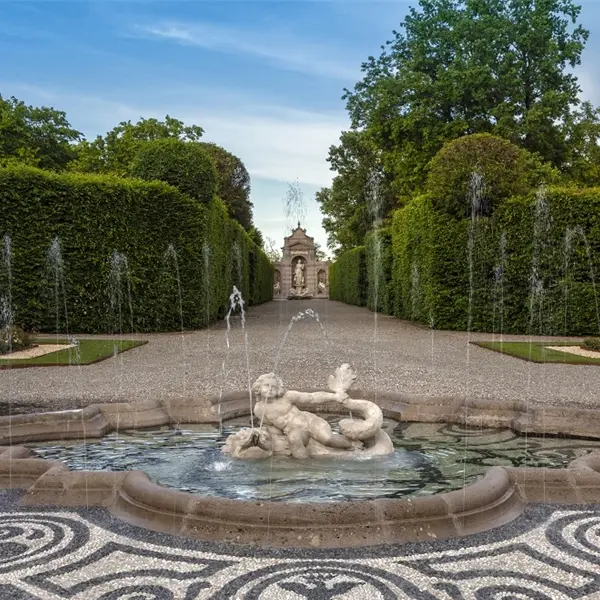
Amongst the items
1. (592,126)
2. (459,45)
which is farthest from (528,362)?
(592,126)

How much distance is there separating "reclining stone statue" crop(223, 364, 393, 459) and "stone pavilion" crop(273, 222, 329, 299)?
179 ft

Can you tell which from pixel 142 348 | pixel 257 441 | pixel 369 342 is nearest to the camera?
pixel 257 441

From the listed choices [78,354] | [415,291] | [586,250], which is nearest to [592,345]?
[586,250]

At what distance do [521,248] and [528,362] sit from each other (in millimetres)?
7203

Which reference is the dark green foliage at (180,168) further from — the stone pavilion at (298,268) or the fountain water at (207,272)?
the stone pavilion at (298,268)

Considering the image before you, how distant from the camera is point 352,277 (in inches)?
1639

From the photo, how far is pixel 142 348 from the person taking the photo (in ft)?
47.1

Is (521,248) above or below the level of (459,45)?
below

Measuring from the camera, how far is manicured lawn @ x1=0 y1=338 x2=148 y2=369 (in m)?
11.5

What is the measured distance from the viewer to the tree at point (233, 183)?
149 ft

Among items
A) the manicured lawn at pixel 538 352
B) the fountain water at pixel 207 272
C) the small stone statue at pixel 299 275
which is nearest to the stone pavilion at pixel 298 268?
the small stone statue at pixel 299 275

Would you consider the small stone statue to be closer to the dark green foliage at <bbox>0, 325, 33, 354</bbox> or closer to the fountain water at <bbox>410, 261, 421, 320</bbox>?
the fountain water at <bbox>410, 261, 421, 320</bbox>

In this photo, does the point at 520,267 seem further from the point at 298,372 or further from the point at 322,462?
the point at 322,462

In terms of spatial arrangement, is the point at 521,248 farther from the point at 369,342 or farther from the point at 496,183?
the point at 369,342
